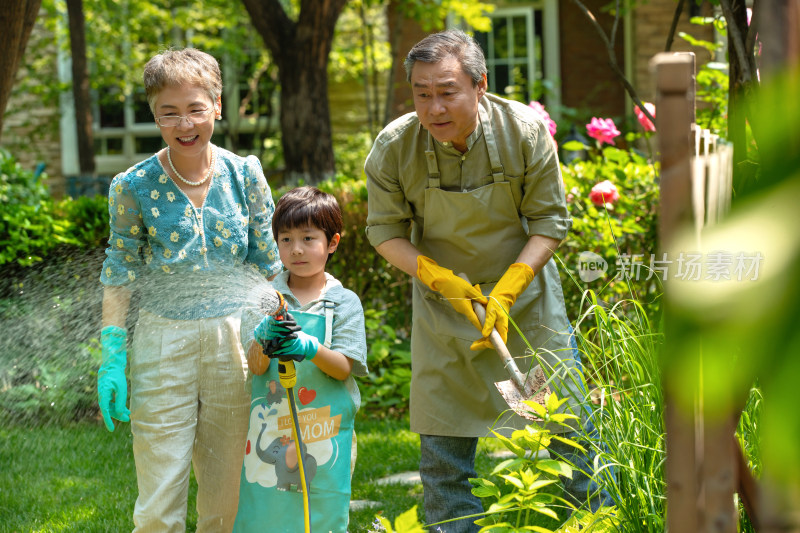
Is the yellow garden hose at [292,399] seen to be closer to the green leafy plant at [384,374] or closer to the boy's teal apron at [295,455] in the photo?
the boy's teal apron at [295,455]

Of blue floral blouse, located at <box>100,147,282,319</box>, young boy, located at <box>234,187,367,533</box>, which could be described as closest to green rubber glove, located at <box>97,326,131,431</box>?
blue floral blouse, located at <box>100,147,282,319</box>

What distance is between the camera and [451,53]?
8.50 ft

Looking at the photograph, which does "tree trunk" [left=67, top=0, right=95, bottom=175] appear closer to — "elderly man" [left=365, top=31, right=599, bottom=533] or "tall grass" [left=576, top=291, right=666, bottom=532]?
"elderly man" [left=365, top=31, right=599, bottom=533]

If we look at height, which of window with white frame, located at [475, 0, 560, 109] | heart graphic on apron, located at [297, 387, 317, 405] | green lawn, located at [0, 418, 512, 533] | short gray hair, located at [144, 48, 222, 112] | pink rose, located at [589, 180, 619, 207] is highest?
window with white frame, located at [475, 0, 560, 109]

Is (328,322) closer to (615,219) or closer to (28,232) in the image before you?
(615,219)

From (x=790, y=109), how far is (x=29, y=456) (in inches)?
176

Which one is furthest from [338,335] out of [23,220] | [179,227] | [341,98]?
[341,98]

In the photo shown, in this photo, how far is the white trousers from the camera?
8.28ft

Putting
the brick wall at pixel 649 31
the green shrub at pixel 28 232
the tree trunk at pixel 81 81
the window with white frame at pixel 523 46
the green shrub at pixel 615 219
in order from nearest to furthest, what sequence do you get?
the green shrub at pixel 615 219, the green shrub at pixel 28 232, the tree trunk at pixel 81 81, the brick wall at pixel 649 31, the window with white frame at pixel 523 46

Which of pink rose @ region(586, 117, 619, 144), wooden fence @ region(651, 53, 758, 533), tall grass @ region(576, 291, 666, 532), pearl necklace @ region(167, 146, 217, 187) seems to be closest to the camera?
wooden fence @ region(651, 53, 758, 533)

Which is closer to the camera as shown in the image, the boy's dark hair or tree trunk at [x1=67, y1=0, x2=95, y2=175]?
the boy's dark hair

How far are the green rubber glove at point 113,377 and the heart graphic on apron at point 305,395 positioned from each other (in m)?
0.51

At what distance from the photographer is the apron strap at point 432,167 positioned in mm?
2795

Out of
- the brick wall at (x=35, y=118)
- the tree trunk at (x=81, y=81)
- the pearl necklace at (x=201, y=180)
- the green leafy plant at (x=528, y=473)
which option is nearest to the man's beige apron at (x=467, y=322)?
the pearl necklace at (x=201, y=180)
